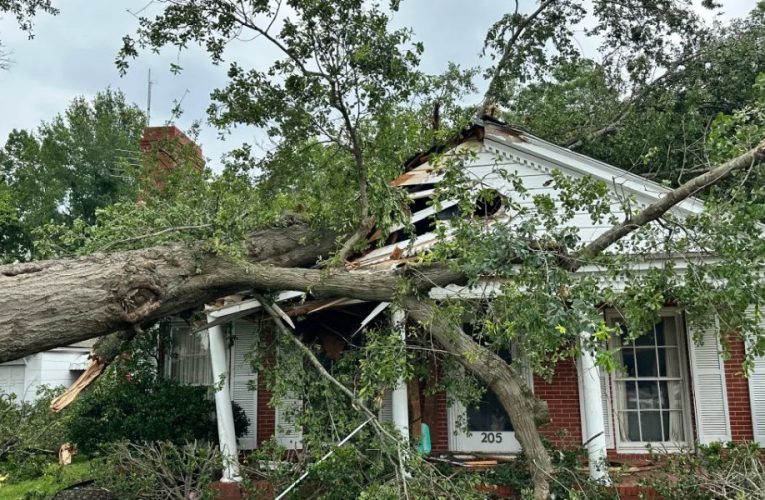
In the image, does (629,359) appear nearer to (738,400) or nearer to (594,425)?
(738,400)

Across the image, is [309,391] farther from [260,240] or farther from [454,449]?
[454,449]

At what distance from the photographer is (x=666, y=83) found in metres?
16.8

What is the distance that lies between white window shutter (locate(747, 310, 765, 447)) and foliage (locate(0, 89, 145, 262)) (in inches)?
1044

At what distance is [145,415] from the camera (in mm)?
9039

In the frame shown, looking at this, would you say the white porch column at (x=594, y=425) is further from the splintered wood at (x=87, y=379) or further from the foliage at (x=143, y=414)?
the splintered wood at (x=87, y=379)

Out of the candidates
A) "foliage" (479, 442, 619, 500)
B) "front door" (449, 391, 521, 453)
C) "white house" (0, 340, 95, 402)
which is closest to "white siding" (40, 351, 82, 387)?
"white house" (0, 340, 95, 402)

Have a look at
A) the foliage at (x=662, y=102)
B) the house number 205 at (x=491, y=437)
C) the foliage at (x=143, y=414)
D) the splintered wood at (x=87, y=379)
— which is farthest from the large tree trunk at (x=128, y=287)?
the foliage at (x=662, y=102)

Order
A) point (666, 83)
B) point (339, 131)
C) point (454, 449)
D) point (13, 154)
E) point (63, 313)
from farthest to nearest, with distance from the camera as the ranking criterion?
point (13, 154)
point (666, 83)
point (454, 449)
point (339, 131)
point (63, 313)

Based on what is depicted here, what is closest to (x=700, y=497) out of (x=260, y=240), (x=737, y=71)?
(x=260, y=240)

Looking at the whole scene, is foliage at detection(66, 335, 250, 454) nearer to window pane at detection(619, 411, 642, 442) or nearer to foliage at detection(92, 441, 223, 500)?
foliage at detection(92, 441, 223, 500)

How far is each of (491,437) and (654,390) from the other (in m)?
2.56

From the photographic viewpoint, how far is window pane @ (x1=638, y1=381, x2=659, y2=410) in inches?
366

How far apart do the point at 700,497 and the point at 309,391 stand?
3961mm

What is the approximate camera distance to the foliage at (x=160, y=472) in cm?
689
